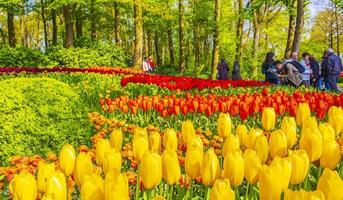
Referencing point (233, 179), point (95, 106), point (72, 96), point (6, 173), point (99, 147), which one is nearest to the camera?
point (233, 179)

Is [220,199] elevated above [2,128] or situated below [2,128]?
above

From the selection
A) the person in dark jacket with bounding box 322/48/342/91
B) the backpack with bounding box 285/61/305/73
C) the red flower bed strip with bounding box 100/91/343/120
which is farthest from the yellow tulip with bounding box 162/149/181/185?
the person in dark jacket with bounding box 322/48/342/91

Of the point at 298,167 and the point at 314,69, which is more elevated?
the point at 298,167

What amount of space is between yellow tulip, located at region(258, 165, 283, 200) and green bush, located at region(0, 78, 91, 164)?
4.64 meters

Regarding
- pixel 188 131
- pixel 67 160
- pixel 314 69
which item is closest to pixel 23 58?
pixel 314 69

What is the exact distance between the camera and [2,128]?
6.06 m

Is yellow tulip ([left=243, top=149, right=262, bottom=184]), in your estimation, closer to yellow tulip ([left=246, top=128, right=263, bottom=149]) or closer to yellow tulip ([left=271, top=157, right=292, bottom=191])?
yellow tulip ([left=271, top=157, right=292, bottom=191])

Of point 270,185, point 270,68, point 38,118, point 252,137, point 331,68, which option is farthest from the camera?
point 270,68

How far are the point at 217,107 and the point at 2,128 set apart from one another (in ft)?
8.26

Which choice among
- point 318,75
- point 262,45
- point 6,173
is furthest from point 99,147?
point 262,45

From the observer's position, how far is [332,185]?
5.71 feet

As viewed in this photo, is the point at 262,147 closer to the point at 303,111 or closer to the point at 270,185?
the point at 270,185

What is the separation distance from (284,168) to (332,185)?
286mm

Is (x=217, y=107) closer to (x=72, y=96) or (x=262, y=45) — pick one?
(x=72, y=96)
